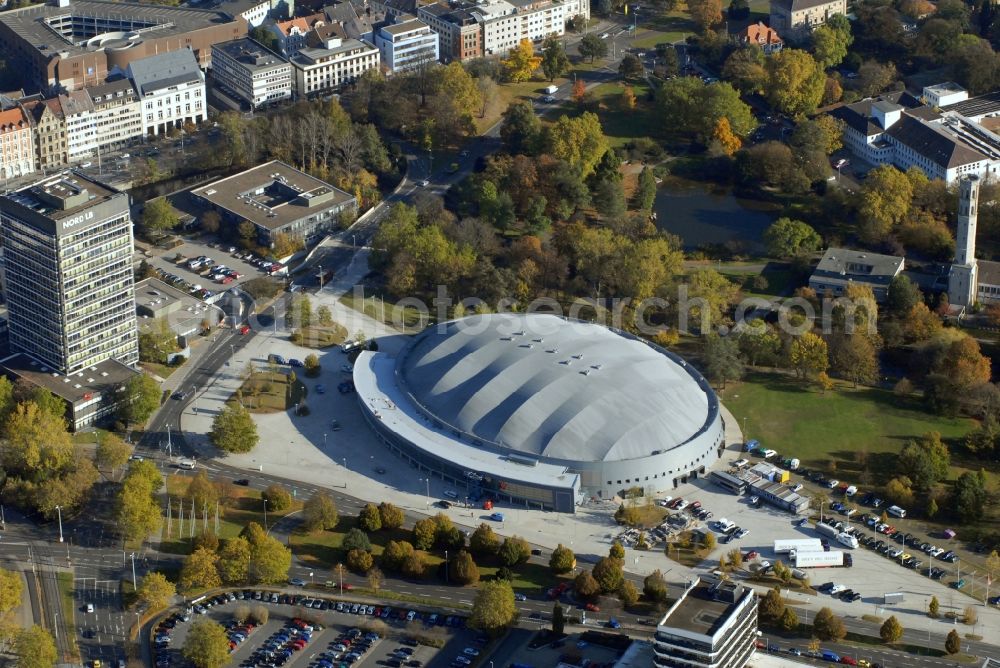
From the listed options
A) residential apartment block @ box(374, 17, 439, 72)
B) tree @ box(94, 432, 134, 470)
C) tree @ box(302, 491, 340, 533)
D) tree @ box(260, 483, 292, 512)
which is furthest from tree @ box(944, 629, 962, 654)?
residential apartment block @ box(374, 17, 439, 72)

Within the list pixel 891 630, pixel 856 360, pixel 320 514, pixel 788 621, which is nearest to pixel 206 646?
pixel 320 514

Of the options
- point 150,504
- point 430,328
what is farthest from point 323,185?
point 150,504

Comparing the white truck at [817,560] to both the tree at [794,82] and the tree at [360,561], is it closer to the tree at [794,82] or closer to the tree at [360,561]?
the tree at [360,561]

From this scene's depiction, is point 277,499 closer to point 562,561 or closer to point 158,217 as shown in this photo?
point 562,561

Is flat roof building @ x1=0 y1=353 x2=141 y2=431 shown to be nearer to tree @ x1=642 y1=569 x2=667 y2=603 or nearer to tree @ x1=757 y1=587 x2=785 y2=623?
tree @ x1=642 y1=569 x2=667 y2=603

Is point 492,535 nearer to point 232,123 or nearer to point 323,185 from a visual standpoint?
point 323,185

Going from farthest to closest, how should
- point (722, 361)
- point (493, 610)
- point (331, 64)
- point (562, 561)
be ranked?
point (331, 64) < point (722, 361) < point (562, 561) < point (493, 610)

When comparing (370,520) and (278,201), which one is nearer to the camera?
(370,520)
